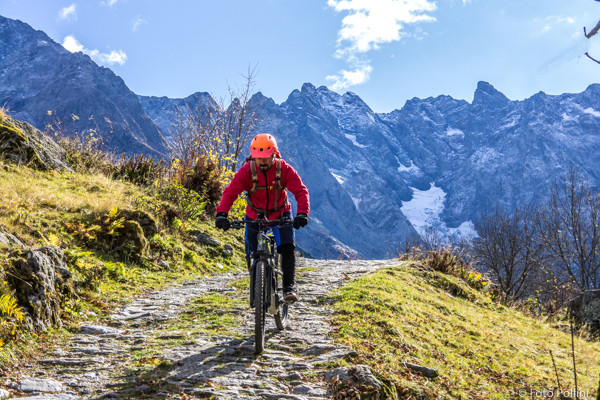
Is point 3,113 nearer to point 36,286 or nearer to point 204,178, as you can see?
point 204,178

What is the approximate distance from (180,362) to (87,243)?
508 centimetres

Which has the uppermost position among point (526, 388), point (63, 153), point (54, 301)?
point (63, 153)

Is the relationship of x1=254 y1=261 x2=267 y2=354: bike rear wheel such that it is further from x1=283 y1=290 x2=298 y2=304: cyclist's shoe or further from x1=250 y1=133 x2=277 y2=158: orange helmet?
x1=250 y1=133 x2=277 y2=158: orange helmet

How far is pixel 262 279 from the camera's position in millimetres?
4746

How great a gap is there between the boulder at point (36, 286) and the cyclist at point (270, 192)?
2.37 metres

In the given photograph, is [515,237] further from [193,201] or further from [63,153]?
[63,153]

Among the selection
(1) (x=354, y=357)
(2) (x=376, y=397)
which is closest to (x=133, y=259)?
(1) (x=354, y=357)

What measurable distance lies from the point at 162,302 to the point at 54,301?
6.94 ft

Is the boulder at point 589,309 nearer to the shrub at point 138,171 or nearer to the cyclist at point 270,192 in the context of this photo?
the cyclist at point 270,192

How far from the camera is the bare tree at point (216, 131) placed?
1626cm

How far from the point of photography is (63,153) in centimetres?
1291

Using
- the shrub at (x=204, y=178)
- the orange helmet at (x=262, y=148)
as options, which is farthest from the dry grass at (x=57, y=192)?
the orange helmet at (x=262, y=148)

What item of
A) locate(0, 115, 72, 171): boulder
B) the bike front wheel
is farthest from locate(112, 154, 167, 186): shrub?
the bike front wheel

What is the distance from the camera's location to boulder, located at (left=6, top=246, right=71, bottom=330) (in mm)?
4598
